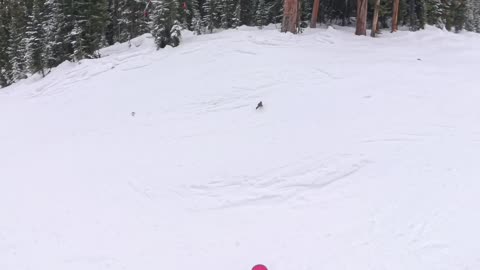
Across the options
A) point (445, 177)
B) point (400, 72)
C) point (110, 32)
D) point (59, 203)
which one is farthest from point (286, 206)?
point (110, 32)

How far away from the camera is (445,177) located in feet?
15.8

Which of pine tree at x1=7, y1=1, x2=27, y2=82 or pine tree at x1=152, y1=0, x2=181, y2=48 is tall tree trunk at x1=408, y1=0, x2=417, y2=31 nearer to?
pine tree at x1=152, y1=0, x2=181, y2=48

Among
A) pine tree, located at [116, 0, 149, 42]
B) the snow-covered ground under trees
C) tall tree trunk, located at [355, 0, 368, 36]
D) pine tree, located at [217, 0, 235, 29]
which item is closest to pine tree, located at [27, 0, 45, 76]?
pine tree, located at [116, 0, 149, 42]

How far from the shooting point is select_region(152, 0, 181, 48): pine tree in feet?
50.4

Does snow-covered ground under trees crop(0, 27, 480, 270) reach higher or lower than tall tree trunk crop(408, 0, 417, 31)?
lower

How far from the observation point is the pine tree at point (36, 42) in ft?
68.2

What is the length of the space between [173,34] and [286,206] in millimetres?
12486

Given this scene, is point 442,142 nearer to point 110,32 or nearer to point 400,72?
point 400,72

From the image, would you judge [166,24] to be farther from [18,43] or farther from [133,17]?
[18,43]

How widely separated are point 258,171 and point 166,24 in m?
11.7

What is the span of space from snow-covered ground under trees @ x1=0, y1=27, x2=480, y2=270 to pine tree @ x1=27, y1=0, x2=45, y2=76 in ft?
33.2

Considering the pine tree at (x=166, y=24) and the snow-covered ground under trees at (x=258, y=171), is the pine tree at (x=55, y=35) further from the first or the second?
the snow-covered ground under trees at (x=258, y=171)

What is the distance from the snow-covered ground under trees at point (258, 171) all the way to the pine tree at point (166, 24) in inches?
162

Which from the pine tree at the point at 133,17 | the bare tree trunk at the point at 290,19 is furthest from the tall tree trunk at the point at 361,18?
the pine tree at the point at 133,17
